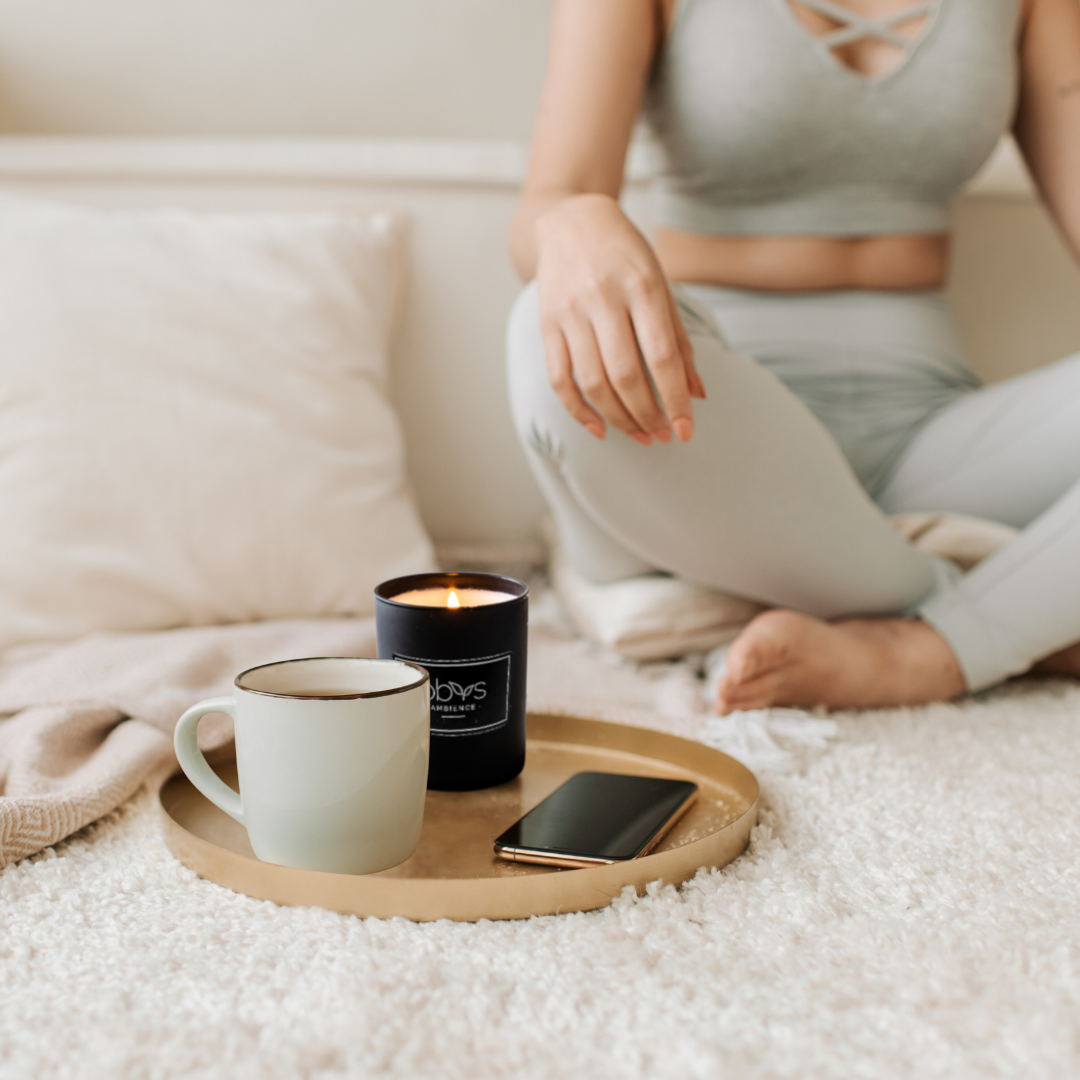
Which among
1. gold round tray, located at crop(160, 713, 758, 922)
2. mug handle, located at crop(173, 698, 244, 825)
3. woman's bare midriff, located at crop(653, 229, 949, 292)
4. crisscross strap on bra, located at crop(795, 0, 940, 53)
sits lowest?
gold round tray, located at crop(160, 713, 758, 922)

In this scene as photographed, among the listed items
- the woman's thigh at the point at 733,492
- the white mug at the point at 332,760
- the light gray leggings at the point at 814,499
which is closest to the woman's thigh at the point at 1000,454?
the light gray leggings at the point at 814,499

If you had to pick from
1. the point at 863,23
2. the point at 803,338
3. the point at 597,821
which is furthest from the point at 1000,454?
the point at 597,821

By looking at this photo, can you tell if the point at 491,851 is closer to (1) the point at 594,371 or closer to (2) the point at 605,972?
(2) the point at 605,972

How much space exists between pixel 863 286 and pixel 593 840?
795 millimetres

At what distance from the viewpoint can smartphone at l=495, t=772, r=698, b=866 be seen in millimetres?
422

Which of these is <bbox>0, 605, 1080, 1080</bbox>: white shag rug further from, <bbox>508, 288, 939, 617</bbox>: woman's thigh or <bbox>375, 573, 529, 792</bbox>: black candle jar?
<bbox>508, 288, 939, 617</bbox>: woman's thigh

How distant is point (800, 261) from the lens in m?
0.99

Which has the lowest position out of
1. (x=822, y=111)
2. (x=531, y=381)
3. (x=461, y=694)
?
(x=461, y=694)

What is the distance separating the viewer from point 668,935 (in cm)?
40

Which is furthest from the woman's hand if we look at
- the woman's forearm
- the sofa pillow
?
the woman's forearm

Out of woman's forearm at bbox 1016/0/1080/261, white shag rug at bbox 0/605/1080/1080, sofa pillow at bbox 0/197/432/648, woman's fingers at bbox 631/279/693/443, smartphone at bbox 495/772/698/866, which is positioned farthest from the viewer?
woman's forearm at bbox 1016/0/1080/261

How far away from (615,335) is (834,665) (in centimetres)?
31

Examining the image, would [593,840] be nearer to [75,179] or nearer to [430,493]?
[430,493]

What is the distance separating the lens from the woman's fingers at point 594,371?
1.99 ft
